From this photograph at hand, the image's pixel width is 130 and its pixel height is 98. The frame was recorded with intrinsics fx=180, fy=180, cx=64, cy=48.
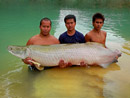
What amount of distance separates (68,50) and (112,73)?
101 centimetres

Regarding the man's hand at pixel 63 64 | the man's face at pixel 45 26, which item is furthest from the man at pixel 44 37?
the man's hand at pixel 63 64

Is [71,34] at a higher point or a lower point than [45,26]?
lower

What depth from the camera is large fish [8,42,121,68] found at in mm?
3459

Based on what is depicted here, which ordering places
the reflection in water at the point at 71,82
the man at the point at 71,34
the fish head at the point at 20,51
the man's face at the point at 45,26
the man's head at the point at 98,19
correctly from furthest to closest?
the man's head at the point at 98,19
the man at the point at 71,34
the man's face at the point at 45,26
the fish head at the point at 20,51
the reflection in water at the point at 71,82

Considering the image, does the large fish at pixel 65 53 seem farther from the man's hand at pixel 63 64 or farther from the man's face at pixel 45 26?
the man's face at pixel 45 26

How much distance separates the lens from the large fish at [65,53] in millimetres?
3459

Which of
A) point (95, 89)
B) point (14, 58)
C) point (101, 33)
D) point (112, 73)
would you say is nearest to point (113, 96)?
point (95, 89)

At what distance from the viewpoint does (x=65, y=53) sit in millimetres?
3535

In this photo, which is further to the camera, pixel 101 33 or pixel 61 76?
pixel 101 33

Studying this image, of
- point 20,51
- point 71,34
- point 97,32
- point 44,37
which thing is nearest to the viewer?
point 20,51

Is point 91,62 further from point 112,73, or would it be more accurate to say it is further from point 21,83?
point 21,83

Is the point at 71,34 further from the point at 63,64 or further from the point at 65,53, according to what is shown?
the point at 63,64

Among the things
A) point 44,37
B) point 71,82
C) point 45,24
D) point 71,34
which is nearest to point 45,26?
point 45,24

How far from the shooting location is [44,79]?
3441 millimetres
